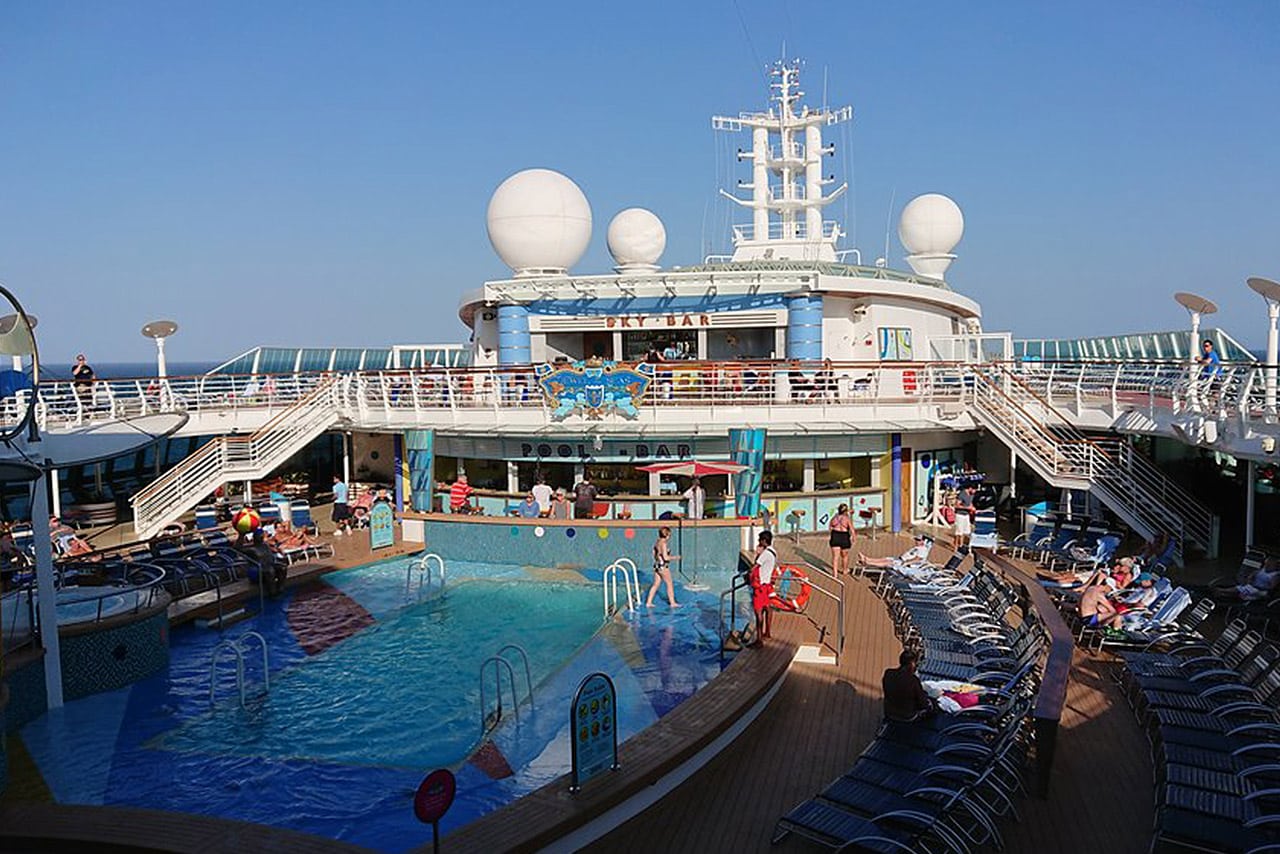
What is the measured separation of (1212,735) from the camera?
6949 millimetres

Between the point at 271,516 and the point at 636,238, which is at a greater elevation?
the point at 636,238

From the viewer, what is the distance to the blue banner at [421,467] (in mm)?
17859

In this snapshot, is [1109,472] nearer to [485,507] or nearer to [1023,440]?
[1023,440]

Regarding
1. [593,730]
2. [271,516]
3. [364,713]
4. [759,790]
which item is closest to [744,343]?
[271,516]

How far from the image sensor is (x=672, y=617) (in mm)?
12539

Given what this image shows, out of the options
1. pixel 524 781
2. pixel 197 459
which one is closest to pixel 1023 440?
pixel 524 781

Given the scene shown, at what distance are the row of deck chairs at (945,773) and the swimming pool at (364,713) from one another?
2.60 m

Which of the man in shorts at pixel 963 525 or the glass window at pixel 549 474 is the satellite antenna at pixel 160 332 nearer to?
the glass window at pixel 549 474

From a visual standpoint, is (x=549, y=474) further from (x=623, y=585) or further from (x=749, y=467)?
(x=623, y=585)

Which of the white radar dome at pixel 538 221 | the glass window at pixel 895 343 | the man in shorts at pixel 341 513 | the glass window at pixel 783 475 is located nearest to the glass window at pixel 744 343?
the glass window at pixel 895 343

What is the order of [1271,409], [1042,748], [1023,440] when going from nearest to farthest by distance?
[1042,748] < [1271,409] < [1023,440]

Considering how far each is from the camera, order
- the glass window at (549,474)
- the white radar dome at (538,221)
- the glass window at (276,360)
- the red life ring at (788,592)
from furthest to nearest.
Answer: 1. the glass window at (276,360)
2. the white radar dome at (538,221)
3. the glass window at (549,474)
4. the red life ring at (788,592)

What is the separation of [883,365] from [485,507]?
25.9ft

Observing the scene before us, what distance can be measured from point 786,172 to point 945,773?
23.9m
